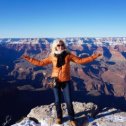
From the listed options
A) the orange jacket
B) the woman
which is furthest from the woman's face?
the orange jacket

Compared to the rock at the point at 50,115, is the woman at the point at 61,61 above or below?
above

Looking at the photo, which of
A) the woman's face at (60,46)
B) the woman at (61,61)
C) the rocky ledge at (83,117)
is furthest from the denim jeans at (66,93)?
the woman's face at (60,46)

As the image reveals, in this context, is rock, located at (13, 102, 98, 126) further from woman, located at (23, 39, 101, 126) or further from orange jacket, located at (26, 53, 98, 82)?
orange jacket, located at (26, 53, 98, 82)

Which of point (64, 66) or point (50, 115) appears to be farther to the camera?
point (50, 115)

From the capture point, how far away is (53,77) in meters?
9.00

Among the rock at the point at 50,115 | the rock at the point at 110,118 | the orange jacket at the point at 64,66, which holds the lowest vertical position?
the rock at the point at 110,118

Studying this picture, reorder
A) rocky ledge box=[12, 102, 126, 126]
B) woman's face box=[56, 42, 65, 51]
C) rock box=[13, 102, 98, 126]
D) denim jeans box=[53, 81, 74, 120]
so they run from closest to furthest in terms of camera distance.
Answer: woman's face box=[56, 42, 65, 51] < denim jeans box=[53, 81, 74, 120] < rocky ledge box=[12, 102, 126, 126] < rock box=[13, 102, 98, 126]

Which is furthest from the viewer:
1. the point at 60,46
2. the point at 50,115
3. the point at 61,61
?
the point at 50,115

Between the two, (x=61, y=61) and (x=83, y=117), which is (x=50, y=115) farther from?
(x=61, y=61)

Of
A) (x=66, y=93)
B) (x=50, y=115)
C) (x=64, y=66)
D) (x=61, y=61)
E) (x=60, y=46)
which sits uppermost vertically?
(x=60, y=46)

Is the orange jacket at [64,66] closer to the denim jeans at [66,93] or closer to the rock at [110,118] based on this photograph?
the denim jeans at [66,93]

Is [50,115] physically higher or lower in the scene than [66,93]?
lower

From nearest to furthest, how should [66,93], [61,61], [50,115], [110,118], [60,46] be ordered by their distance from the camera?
[60,46], [61,61], [66,93], [110,118], [50,115]

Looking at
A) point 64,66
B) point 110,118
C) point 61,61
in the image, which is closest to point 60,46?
point 61,61
